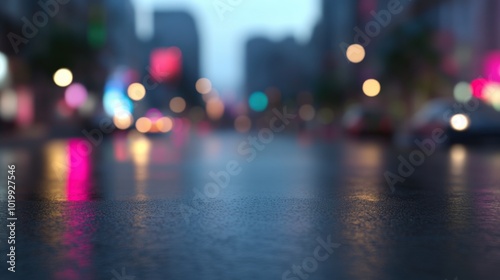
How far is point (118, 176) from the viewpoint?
14352 millimetres

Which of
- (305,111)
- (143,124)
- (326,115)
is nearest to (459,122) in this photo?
(143,124)

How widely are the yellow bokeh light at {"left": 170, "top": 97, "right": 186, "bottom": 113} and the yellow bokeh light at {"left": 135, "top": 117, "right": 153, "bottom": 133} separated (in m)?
121

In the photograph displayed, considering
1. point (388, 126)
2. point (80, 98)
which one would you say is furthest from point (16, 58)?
point (388, 126)

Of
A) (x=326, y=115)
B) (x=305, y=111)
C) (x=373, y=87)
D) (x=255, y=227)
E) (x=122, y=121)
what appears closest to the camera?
(x=255, y=227)

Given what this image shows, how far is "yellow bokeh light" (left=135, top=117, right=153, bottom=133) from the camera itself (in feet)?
176

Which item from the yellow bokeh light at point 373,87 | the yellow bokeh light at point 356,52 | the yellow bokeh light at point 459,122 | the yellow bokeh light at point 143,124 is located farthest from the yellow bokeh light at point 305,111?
the yellow bokeh light at point 459,122

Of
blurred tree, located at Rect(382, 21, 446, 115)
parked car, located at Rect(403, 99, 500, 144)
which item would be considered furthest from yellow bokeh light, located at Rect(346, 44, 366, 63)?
parked car, located at Rect(403, 99, 500, 144)

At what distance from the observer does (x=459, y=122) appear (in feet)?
87.8

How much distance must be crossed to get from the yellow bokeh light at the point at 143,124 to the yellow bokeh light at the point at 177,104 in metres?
121

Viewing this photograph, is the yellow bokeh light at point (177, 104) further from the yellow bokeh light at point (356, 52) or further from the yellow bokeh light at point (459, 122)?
the yellow bokeh light at point (459, 122)

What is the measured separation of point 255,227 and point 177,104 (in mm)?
172172

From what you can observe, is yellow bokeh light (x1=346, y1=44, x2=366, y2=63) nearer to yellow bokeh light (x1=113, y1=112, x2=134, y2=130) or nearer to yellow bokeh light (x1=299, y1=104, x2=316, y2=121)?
yellow bokeh light (x1=113, y1=112, x2=134, y2=130)

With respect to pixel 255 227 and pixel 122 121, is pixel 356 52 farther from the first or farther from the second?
pixel 255 227

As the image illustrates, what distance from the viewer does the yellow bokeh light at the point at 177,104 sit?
17757 centimetres
